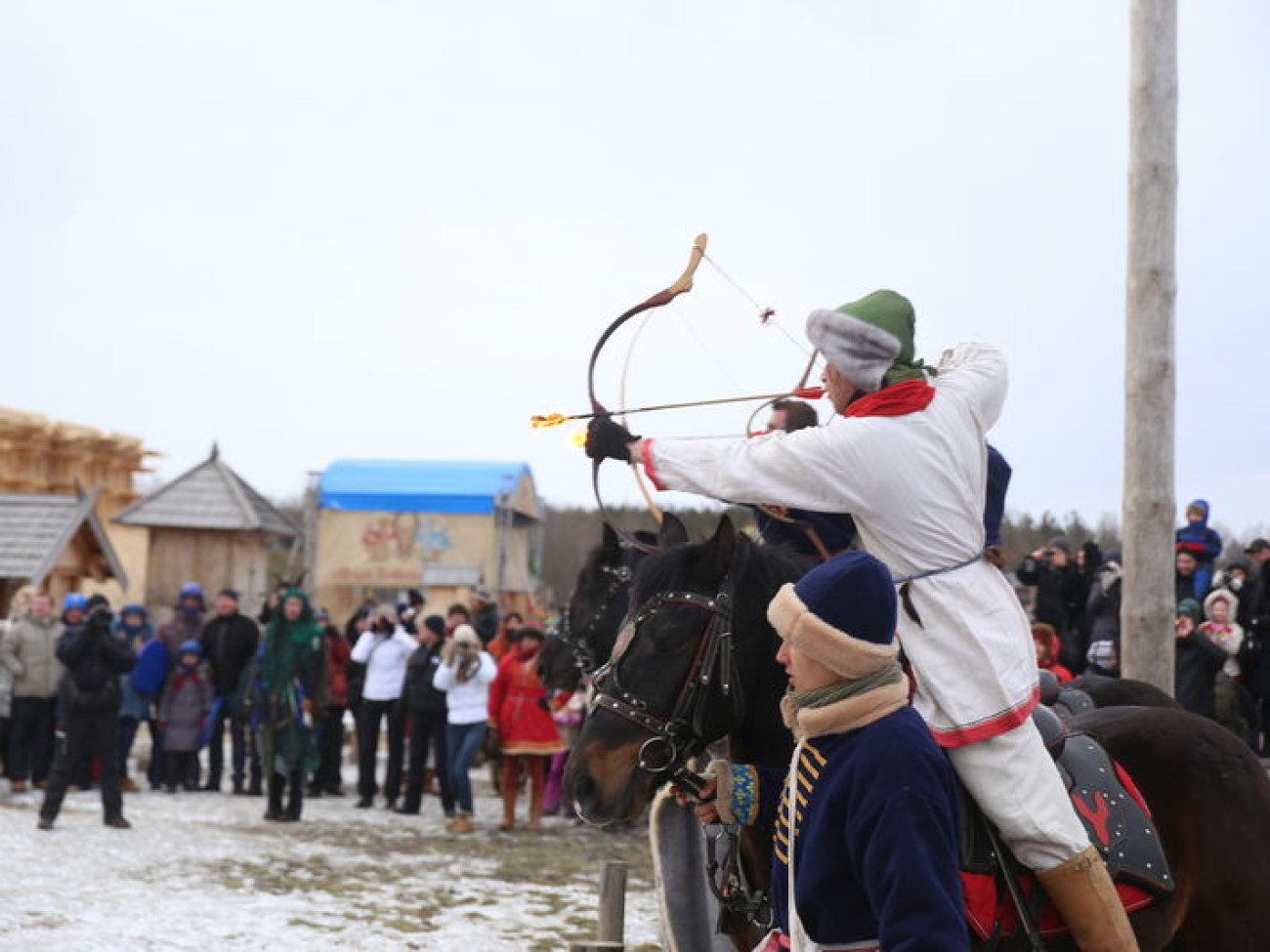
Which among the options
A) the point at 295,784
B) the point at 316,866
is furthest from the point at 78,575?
the point at 316,866

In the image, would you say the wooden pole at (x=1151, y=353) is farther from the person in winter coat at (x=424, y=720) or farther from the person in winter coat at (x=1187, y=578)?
the person in winter coat at (x=424, y=720)

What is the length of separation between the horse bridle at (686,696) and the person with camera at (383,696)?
11440 mm

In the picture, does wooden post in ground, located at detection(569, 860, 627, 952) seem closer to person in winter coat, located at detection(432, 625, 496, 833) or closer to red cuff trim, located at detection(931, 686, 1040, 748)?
red cuff trim, located at detection(931, 686, 1040, 748)

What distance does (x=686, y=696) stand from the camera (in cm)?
384

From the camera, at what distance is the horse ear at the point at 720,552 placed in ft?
13.0

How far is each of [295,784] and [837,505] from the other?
36.1 ft

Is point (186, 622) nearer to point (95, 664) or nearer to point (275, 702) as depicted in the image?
point (275, 702)

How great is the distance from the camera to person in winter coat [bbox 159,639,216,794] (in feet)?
50.6

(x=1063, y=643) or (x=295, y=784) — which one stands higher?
(x=1063, y=643)

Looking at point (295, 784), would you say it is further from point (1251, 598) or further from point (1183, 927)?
point (1183, 927)

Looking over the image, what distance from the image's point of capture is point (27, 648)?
14.3 m

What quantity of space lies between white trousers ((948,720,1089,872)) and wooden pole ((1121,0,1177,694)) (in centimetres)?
332

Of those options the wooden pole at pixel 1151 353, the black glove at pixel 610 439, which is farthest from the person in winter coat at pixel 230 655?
the black glove at pixel 610 439

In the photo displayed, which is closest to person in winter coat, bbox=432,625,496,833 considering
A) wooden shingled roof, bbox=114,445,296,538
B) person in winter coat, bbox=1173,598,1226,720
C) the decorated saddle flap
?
person in winter coat, bbox=1173,598,1226,720
